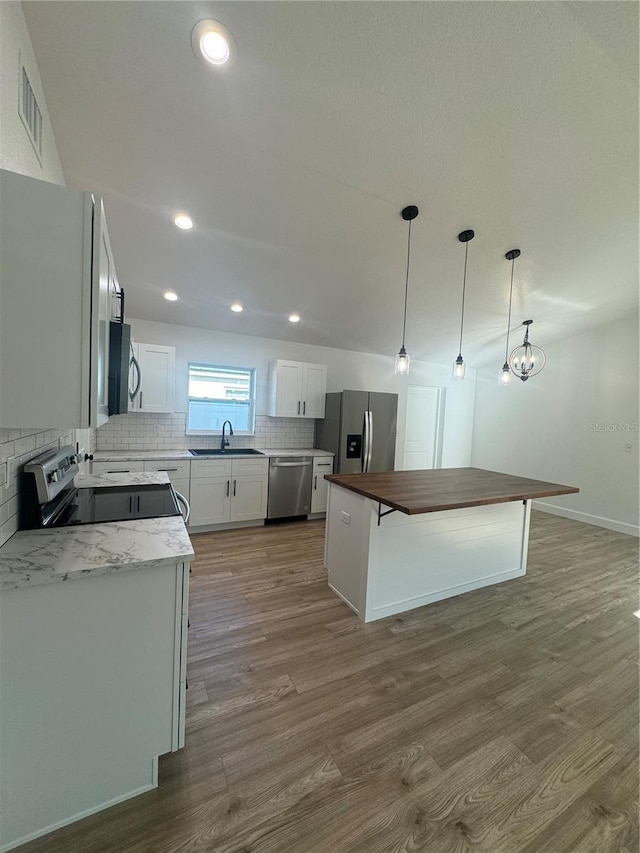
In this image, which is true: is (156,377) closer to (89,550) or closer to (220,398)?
(220,398)

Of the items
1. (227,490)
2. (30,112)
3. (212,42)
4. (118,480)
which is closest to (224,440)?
(227,490)

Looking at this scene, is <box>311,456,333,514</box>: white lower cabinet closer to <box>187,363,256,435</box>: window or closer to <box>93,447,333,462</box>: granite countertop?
<box>93,447,333,462</box>: granite countertop

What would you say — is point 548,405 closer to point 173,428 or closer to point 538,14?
point 538,14

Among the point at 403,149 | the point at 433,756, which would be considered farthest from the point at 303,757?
the point at 403,149

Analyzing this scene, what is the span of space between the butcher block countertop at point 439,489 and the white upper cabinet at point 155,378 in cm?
228

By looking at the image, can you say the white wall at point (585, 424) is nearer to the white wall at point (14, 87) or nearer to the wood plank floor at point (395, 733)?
the wood plank floor at point (395, 733)

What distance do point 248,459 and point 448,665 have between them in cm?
277

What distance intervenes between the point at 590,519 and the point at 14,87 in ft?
21.9

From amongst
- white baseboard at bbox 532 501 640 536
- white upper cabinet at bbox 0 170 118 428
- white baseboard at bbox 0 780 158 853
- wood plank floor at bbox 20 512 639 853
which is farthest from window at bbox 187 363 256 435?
white baseboard at bbox 532 501 640 536

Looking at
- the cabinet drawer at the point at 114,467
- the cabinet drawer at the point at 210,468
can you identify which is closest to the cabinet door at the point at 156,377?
the cabinet drawer at the point at 114,467

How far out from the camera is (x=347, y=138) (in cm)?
191

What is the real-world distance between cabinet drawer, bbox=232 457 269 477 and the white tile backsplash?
590mm

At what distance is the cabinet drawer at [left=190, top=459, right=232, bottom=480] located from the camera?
3.65 m

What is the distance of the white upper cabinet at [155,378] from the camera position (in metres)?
3.57
